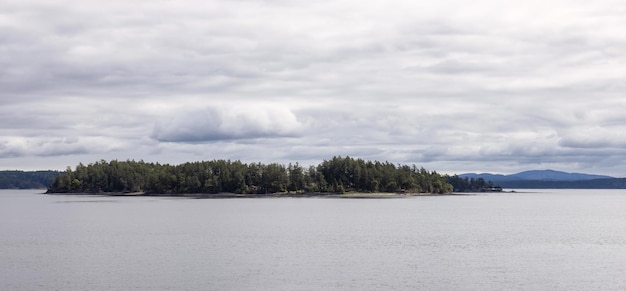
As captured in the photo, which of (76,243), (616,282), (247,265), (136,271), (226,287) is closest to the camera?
(226,287)

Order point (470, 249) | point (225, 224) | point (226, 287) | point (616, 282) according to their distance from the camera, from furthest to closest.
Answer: point (225, 224) < point (470, 249) < point (616, 282) < point (226, 287)

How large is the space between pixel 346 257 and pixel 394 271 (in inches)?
448

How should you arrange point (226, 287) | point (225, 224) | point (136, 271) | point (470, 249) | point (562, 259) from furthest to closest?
point (225, 224), point (470, 249), point (562, 259), point (136, 271), point (226, 287)

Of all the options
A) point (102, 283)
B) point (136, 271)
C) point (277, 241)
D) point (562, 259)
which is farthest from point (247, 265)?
point (562, 259)

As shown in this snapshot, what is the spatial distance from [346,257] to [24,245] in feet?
136

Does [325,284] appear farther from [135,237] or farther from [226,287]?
[135,237]

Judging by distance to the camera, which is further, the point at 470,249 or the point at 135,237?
the point at 135,237

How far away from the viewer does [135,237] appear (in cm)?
10256

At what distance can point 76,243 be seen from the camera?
3666 inches

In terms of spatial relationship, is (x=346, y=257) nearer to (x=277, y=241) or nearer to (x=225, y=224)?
(x=277, y=241)

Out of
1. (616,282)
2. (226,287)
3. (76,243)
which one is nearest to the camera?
(226,287)

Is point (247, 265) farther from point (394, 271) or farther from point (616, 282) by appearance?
point (616, 282)

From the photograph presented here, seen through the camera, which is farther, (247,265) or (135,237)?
(135,237)

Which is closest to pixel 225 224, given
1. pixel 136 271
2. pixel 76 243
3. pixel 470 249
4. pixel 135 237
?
pixel 135 237
